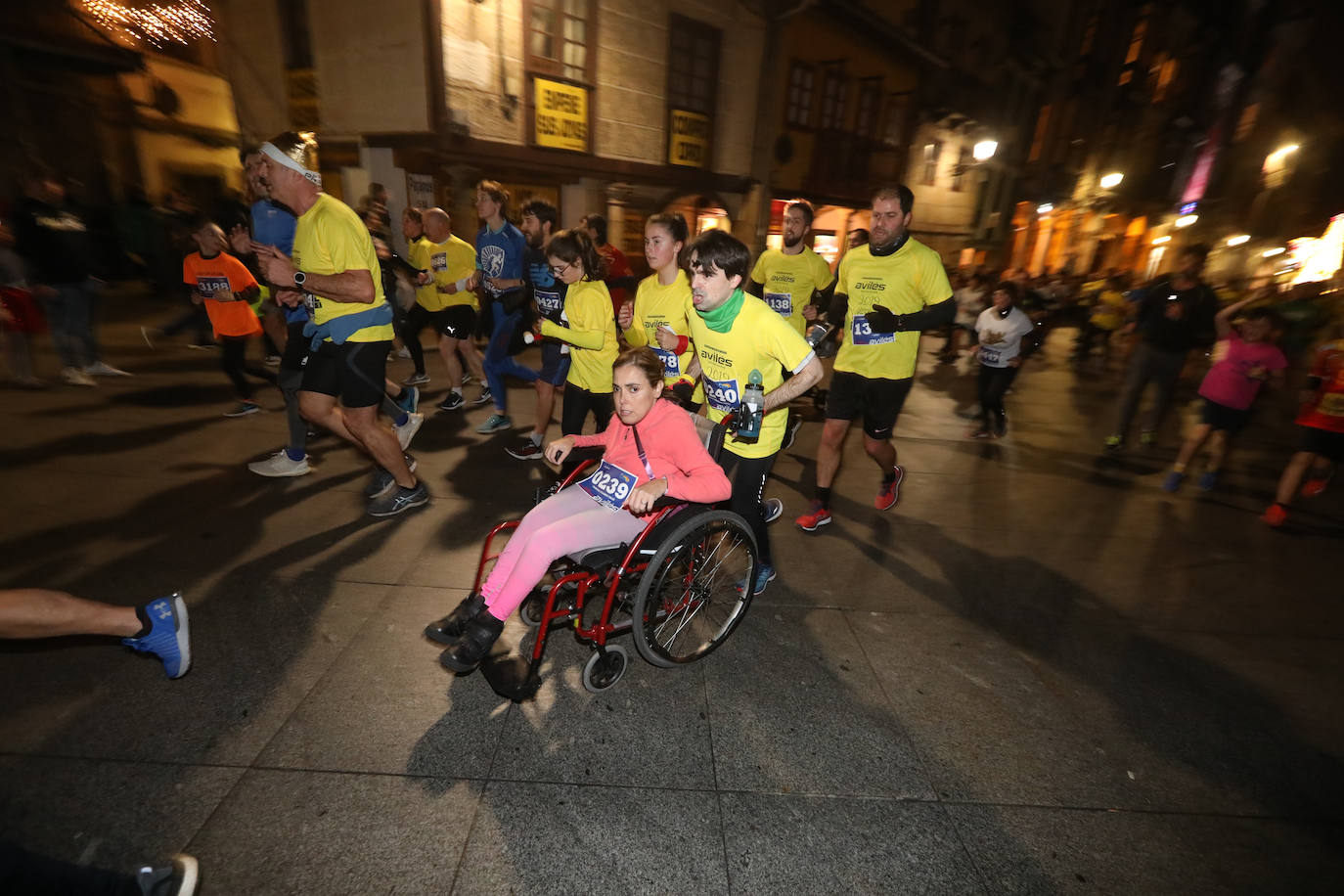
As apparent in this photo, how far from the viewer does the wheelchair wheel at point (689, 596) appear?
227 centimetres

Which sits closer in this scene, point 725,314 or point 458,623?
point 458,623

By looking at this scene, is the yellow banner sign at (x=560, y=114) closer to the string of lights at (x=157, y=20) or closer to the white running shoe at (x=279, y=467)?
the string of lights at (x=157, y=20)

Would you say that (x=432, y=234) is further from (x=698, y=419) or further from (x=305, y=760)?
(x=305, y=760)

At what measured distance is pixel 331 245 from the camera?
3230 mm

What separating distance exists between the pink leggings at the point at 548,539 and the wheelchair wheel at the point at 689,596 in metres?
0.25

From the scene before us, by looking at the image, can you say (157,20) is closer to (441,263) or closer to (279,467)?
(441,263)

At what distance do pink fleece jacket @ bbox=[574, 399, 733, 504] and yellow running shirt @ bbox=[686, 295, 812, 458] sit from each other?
1.15 ft

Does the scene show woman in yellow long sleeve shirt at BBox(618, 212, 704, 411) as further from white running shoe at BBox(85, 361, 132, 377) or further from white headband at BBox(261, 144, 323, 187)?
white running shoe at BBox(85, 361, 132, 377)

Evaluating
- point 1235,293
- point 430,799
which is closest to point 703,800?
point 430,799

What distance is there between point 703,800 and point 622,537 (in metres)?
0.99

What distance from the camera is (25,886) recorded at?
3.99 feet

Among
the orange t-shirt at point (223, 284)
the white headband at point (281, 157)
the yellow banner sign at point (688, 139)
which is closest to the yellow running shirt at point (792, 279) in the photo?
the white headband at point (281, 157)

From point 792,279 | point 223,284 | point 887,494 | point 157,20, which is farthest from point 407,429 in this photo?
point 157,20

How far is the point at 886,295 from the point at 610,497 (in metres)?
2.31
